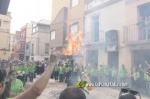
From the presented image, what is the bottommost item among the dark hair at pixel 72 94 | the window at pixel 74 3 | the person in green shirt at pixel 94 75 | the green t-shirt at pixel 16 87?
the person in green shirt at pixel 94 75

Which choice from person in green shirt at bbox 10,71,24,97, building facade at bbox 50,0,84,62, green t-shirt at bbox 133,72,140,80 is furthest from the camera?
building facade at bbox 50,0,84,62

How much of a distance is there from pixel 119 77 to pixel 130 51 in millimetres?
1766

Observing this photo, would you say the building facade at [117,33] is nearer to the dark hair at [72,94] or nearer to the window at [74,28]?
the window at [74,28]

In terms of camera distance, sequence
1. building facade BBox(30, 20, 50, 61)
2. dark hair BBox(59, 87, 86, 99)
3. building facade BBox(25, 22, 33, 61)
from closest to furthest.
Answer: dark hair BBox(59, 87, 86, 99)
building facade BBox(30, 20, 50, 61)
building facade BBox(25, 22, 33, 61)

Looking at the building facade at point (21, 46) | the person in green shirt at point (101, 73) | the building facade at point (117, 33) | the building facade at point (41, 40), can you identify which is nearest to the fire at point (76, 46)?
the building facade at point (117, 33)

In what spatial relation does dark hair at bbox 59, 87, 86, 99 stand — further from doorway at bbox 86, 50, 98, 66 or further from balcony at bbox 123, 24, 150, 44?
doorway at bbox 86, 50, 98, 66

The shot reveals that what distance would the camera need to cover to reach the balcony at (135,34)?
469 inches

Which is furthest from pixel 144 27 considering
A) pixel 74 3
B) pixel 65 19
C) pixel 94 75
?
pixel 65 19

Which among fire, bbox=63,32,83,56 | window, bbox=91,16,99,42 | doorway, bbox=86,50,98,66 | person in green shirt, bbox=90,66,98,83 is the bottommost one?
person in green shirt, bbox=90,66,98,83

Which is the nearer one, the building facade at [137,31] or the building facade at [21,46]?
the building facade at [137,31]

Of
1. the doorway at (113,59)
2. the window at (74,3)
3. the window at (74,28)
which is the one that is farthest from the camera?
the window at (74,3)

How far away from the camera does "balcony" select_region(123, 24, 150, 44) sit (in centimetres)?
1191

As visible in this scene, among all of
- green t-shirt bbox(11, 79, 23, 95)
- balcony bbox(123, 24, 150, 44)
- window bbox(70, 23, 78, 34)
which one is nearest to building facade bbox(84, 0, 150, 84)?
balcony bbox(123, 24, 150, 44)

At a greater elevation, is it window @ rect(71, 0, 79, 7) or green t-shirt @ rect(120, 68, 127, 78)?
window @ rect(71, 0, 79, 7)
